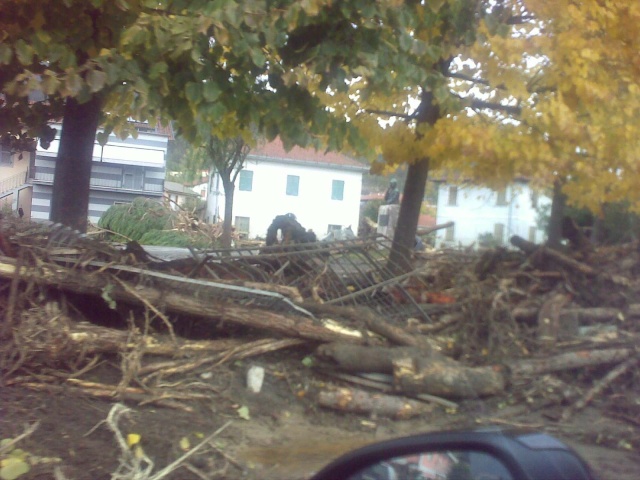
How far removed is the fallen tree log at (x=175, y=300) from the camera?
5855 mm

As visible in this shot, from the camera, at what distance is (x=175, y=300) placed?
6.16 m

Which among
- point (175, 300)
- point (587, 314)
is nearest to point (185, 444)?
point (175, 300)

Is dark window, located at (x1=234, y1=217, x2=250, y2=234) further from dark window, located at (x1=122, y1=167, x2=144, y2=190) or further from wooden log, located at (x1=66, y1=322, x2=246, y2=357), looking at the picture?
wooden log, located at (x1=66, y1=322, x2=246, y2=357)

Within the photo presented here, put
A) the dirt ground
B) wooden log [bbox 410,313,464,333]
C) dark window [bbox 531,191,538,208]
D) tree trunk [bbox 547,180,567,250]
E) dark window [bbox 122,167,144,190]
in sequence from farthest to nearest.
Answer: dark window [bbox 122,167,144,190] < dark window [bbox 531,191,538,208] < tree trunk [bbox 547,180,567,250] < wooden log [bbox 410,313,464,333] < the dirt ground

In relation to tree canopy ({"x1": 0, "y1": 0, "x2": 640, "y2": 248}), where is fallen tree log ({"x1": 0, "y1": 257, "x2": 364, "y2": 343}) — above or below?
below

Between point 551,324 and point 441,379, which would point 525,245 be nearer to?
point 551,324

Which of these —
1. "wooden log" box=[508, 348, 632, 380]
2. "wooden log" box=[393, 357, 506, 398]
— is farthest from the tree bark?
"wooden log" box=[393, 357, 506, 398]

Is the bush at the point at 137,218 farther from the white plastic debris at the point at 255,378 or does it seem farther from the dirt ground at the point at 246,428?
the dirt ground at the point at 246,428

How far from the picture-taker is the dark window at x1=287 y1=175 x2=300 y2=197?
113 feet

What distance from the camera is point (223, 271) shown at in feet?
24.7

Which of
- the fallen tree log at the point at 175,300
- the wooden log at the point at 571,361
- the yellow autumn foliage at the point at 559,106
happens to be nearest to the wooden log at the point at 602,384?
the wooden log at the point at 571,361

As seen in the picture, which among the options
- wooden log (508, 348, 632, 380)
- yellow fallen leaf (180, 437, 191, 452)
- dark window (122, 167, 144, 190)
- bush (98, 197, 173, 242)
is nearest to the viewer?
yellow fallen leaf (180, 437, 191, 452)

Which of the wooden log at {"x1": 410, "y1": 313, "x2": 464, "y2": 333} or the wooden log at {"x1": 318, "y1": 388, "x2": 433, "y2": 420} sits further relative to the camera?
the wooden log at {"x1": 410, "y1": 313, "x2": 464, "y2": 333}

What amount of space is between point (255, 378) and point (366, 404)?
0.96 meters
